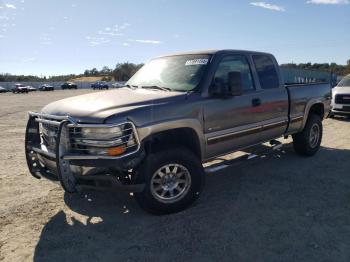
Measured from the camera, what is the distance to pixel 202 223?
14.0 ft

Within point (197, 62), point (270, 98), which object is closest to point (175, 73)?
point (197, 62)

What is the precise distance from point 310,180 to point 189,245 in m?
2.89

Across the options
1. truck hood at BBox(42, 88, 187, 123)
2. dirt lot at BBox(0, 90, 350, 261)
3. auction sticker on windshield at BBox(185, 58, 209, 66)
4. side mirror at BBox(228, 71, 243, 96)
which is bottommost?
dirt lot at BBox(0, 90, 350, 261)

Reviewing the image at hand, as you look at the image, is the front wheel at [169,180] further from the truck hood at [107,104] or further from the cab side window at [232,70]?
the cab side window at [232,70]

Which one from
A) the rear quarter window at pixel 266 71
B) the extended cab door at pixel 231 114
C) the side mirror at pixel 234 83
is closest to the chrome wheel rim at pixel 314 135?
the rear quarter window at pixel 266 71

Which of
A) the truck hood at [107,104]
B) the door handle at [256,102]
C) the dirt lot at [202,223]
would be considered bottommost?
the dirt lot at [202,223]

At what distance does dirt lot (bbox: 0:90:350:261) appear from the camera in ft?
11.9

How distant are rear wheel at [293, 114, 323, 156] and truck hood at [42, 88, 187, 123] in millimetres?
3586

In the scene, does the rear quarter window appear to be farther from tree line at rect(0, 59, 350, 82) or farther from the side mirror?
tree line at rect(0, 59, 350, 82)

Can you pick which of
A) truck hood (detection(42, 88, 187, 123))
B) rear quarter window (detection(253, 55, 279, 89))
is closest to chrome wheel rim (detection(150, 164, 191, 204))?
truck hood (detection(42, 88, 187, 123))

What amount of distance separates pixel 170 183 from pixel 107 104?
1.23 metres

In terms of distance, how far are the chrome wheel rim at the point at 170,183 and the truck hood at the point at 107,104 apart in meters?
0.81

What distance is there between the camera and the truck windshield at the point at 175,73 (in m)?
4.97

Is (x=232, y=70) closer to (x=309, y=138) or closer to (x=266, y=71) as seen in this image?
(x=266, y=71)
